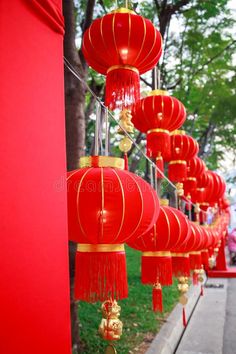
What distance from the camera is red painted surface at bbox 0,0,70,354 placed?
131 cm

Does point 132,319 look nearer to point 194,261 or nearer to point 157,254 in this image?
point 194,261

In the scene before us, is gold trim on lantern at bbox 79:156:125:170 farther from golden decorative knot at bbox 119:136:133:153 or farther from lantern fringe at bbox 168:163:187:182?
lantern fringe at bbox 168:163:187:182

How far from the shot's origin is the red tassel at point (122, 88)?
2869 millimetres

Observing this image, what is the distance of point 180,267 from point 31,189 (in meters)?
2.98

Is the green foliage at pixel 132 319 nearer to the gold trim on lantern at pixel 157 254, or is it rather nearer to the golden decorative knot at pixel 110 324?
the gold trim on lantern at pixel 157 254

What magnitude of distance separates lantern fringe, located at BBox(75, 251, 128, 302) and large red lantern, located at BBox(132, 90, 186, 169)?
2.30 meters

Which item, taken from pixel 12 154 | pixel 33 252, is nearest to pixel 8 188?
pixel 12 154

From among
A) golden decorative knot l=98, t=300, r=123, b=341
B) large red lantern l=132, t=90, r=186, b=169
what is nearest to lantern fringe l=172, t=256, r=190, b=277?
large red lantern l=132, t=90, r=186, b=169

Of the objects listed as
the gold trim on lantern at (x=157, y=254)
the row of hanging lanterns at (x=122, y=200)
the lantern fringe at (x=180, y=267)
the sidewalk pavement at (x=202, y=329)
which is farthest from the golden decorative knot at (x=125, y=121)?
the sidewalk pavement at (x=202, y=329)

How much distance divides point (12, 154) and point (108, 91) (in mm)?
1698

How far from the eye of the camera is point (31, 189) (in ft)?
4.78

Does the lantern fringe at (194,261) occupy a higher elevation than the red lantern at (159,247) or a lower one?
lower

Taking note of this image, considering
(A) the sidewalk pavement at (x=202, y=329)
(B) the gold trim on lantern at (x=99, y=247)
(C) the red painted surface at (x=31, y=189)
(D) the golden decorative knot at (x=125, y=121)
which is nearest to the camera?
(C) the red painted surface at (x=31, y=189)

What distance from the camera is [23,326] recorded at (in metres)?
1.32
